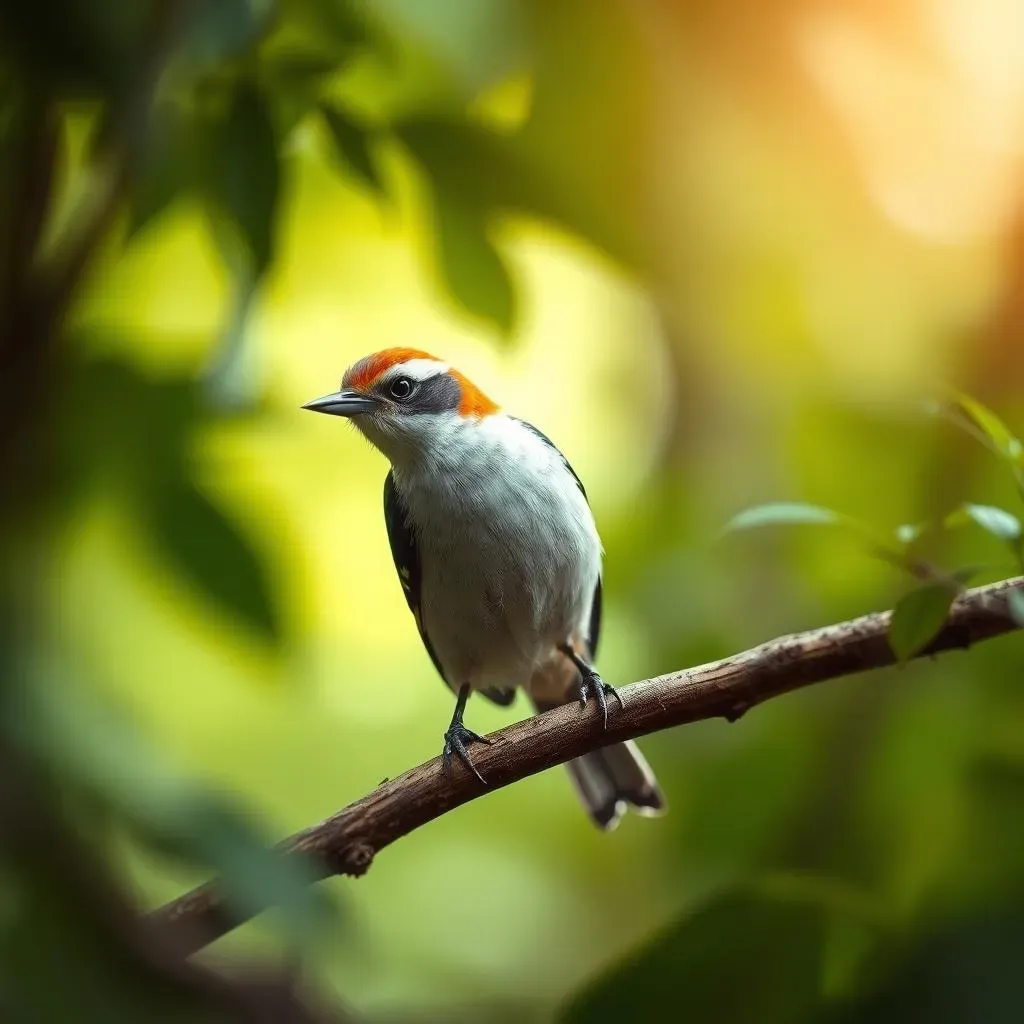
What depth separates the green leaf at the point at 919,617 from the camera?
4.50 feet

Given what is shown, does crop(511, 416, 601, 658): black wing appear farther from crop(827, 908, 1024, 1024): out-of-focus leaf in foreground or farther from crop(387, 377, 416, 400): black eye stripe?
crop(827, 908, 1024, 1024): out-of-focus leaf in foreground

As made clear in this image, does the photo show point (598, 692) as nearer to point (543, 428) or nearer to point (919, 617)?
point (919, 617)

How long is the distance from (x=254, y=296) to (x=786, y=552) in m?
1.98

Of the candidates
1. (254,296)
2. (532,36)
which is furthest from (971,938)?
(532,36)

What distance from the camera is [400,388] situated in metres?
2.35

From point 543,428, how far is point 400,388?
0.69m

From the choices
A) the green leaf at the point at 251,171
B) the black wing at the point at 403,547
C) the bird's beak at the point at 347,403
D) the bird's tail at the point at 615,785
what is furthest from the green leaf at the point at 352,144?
the bird's tail at the point at 615,785

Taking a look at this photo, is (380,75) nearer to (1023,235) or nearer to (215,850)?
(215,850)

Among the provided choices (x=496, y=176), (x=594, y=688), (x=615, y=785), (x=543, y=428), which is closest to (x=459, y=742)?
(x=594, y=688)

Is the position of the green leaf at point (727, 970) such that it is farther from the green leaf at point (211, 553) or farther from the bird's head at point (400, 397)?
the bird's head at point (400, 397)

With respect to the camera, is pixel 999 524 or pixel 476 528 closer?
pixel 999 524

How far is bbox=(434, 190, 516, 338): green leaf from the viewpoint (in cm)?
177

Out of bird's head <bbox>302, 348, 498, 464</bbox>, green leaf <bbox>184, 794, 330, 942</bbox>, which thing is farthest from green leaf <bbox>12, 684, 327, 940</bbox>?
bird's head <bbox>302, 348, 498, 464</bbox>

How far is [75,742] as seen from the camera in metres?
1.01
